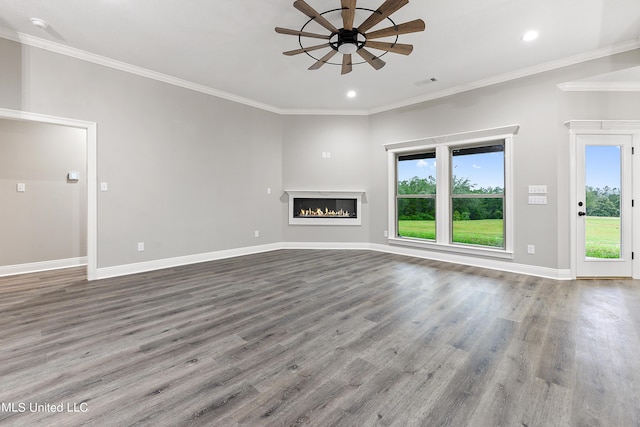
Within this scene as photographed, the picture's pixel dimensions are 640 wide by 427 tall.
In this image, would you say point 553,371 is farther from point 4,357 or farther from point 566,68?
point 566,68

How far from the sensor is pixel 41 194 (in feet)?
14.5

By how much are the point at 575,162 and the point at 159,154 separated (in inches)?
239

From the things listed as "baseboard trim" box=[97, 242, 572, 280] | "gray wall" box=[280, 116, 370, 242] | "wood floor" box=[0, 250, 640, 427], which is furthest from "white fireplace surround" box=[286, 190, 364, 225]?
"wood floor" box=[0, 250, 640, 427]

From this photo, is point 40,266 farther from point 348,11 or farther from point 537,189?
point 537,189

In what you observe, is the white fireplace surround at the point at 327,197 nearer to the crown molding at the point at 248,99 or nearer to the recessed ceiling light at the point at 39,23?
the crown molding at the point at 248,99

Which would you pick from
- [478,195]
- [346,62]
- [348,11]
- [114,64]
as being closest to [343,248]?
[478,195]

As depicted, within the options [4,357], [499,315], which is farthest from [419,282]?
[4,357]

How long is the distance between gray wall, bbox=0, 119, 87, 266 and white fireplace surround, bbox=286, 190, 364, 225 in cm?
374

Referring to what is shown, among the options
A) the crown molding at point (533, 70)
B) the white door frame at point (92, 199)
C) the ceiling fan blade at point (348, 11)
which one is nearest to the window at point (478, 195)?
the crown molding at point (533, 70)

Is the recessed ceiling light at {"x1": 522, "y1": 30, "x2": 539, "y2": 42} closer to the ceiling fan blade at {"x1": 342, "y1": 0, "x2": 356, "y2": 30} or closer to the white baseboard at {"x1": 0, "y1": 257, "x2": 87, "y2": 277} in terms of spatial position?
the ceiling fan blade at {"x1": 342, "y1": 0, "x2": 356, "y2": 30}

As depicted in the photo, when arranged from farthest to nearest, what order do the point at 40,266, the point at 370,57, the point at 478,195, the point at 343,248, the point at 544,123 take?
the point at 343,248 → the point at 478,195 → the point at 40,266 → the point at 544,123 → the point at 370,57

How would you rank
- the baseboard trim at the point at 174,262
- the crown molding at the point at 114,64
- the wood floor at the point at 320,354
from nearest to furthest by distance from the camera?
the wood floor at the point at 320,354 → the crown molding at the point at 114,64 → the baseboard trim at the point at 174,262

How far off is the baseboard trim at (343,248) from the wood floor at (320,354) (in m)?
0.44

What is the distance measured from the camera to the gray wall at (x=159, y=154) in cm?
351
